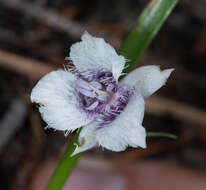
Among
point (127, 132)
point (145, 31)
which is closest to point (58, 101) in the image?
point (127, 132)

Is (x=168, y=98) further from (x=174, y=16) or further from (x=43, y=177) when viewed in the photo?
(x=43, y=177)

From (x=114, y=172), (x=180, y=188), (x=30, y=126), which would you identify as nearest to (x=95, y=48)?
(x=180, y=188)

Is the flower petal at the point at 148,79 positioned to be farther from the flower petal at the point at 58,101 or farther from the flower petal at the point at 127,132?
the flower petal at the point at 58,101

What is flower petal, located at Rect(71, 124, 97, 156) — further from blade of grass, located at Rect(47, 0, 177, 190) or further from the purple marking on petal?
blade of grass, located at Rect(47, 0, 177, 190)

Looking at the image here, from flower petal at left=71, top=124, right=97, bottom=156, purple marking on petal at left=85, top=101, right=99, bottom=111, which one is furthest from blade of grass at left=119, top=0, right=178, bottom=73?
flower petal at left=71, top=124, right=97, bottom=156

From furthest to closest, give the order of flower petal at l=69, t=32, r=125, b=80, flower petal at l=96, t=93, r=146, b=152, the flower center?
the flower center < flower petal at l=69, t=32, r=125, b=80 < flower petal at l=96, t=93, r=146, b=152

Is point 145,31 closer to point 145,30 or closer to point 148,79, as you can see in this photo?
point 145,30
